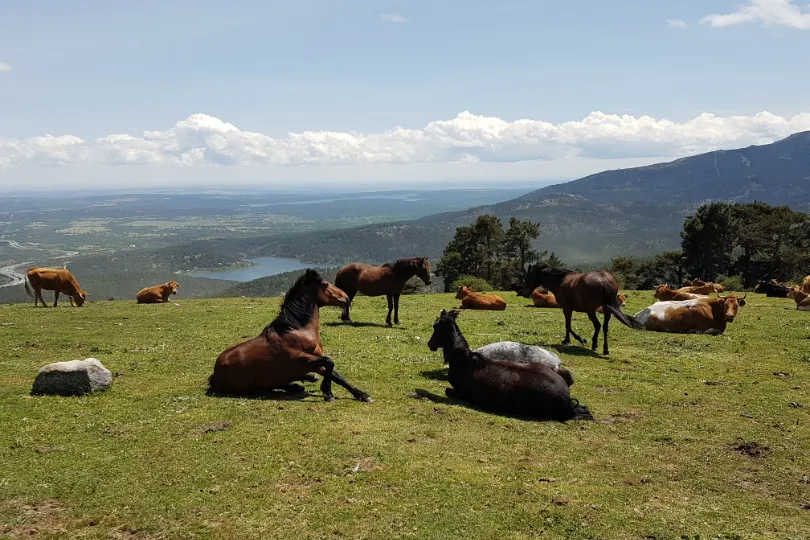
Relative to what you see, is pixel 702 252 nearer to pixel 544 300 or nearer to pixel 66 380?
pixel 544 300

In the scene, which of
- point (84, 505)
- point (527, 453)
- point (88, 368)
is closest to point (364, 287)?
point (88, 368)

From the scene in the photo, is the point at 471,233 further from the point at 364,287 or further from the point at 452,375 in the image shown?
the point at 452,375

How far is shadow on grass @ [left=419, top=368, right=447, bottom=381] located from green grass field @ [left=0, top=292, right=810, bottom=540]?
0.04 meters

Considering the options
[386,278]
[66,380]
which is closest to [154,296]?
[386,278]

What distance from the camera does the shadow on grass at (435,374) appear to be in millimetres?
11820

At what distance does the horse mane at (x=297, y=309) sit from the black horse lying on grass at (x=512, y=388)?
3.07 m

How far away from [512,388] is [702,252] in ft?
221

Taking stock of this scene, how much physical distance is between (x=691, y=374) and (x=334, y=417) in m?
9.01

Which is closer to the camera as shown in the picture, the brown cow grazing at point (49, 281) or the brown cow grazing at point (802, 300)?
the brown cow grazing at point (802, 300)

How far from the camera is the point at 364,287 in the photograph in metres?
20.0

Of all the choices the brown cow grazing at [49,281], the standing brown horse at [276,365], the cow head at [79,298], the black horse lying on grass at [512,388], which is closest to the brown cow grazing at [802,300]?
the black horse lying on grass at [512,388]

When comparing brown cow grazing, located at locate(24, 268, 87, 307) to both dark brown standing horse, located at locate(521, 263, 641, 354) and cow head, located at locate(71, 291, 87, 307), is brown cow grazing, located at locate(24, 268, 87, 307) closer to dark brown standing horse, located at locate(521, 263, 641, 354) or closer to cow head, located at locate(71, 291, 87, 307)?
cow head, located at locate(71, 291, 87, 307)

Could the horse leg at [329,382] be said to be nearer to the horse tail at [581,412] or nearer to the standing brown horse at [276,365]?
the standing brown horse at [276,365]

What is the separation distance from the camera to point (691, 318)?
61.1 ft
